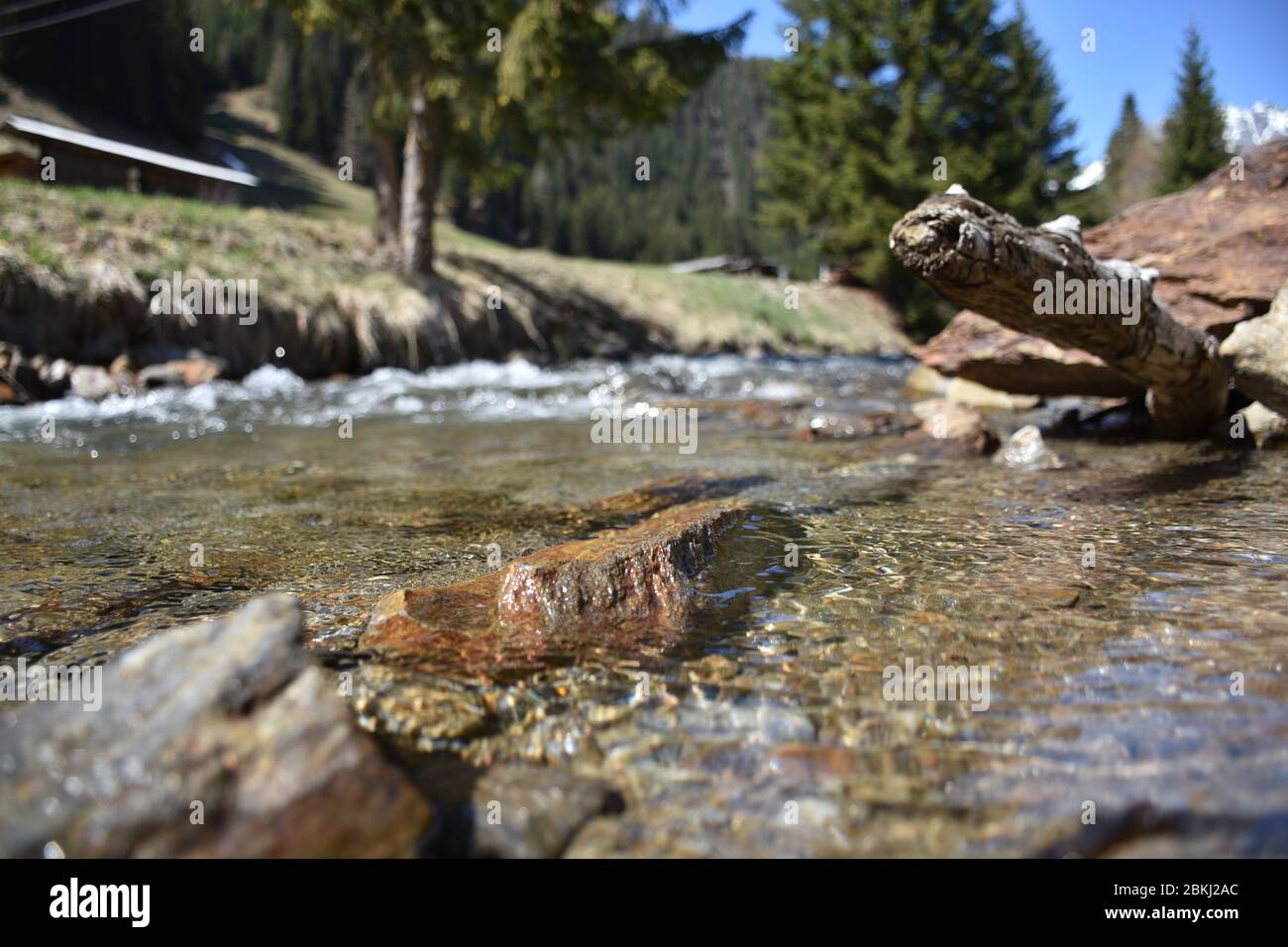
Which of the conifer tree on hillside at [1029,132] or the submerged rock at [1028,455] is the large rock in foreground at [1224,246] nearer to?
the submerged rock at [1028,455]

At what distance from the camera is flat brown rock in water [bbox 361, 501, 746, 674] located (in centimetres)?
246

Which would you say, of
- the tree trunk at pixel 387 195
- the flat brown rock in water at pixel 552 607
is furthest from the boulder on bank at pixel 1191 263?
the tree trunk at pixel 387 195

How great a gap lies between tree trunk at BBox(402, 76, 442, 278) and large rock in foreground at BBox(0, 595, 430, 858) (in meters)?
15.0

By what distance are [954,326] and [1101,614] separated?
254 inches

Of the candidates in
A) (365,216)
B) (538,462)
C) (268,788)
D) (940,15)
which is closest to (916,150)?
(940,15)

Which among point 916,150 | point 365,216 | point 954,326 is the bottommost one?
point 954,326

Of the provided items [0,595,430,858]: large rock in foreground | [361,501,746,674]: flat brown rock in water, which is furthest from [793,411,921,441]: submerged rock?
[0,595,430,858]: large rock in foreground

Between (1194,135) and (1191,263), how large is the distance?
52946mm

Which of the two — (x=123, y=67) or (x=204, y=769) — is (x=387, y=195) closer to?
(x=204, y=769)

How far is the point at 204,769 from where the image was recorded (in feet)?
4.71

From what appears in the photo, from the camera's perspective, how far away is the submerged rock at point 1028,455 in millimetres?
5480

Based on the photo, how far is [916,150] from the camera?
96.8ft

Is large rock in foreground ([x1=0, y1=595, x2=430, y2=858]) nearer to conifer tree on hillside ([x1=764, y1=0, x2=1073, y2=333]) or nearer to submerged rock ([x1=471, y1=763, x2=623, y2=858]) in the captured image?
submerged rock ([x1=471, y1=763, x2=623, y2=858])
